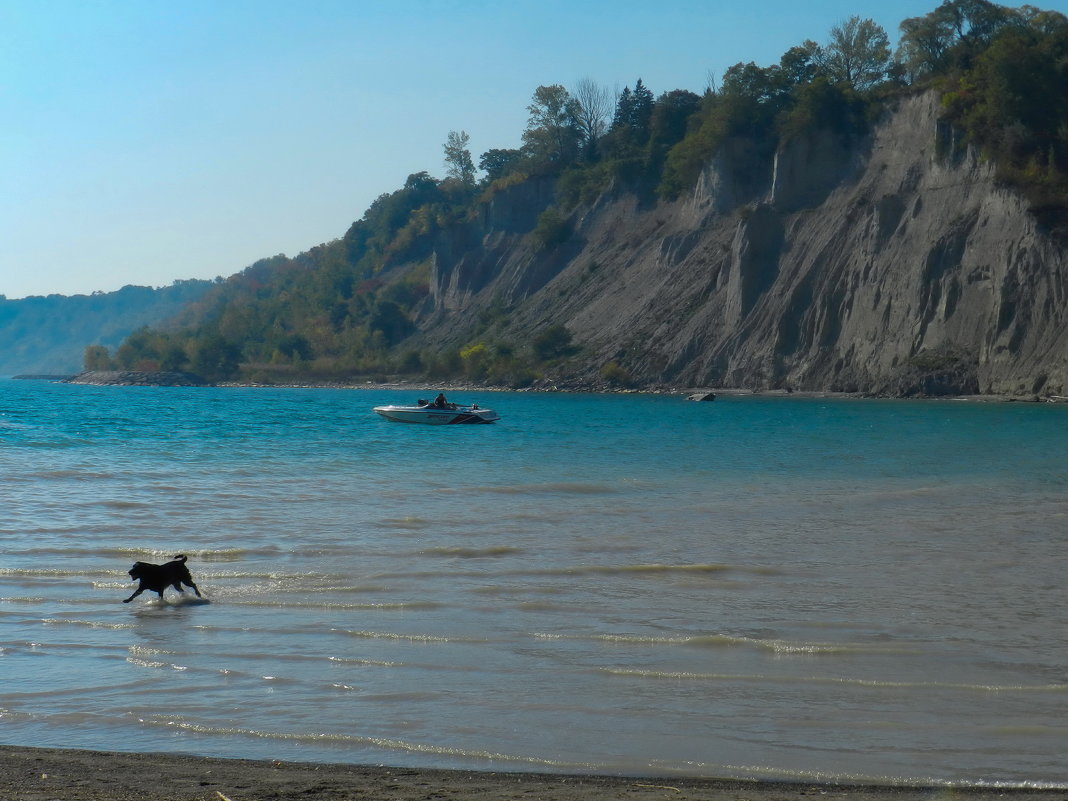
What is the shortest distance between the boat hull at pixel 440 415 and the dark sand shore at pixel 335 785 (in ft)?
131

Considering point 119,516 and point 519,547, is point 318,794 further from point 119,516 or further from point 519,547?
point 119,516

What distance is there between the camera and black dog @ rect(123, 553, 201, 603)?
35.8ft

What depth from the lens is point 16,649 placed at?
8.94m

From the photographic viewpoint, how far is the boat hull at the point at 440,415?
46.6m

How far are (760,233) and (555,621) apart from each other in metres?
70.5

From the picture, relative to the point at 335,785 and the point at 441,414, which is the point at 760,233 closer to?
the point at 441,414

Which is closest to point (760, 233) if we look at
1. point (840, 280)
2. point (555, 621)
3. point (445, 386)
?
point (840, 280)

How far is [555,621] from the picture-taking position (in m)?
10.3

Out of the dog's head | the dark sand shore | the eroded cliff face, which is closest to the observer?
the dark sand shore

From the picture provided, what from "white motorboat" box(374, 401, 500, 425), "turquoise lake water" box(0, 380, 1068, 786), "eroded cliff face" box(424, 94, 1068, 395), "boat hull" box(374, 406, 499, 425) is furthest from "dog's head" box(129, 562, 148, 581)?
"eroded cliff face" box(424, 94, 1068, 395)

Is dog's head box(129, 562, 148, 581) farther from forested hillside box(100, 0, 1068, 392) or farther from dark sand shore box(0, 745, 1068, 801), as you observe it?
forested hillside box(100, 0, 1068, 392)

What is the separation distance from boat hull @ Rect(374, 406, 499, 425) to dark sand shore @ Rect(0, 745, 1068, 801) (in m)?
40.0

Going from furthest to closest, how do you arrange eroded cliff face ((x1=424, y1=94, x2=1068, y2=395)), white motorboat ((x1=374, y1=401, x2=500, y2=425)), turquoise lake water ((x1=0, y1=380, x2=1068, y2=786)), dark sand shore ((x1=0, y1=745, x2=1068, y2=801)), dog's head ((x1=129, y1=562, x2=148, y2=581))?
1. eroded cliff face ((x1=424, y1=94, x2=1068, y2=395))
2. white motorboat ((x1=374, y1=401, x2=500, y2=425))
3. dog's head ((x1=129, y1=562, x2=148, y2=581))
4. turquoise lake water ((x1=0, y1=380, x2=1068, y2=786))
5. dark sand shore ((x1=0, y1=745, x2=1068, y2=801))

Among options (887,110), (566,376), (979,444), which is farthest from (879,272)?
(979,444)
